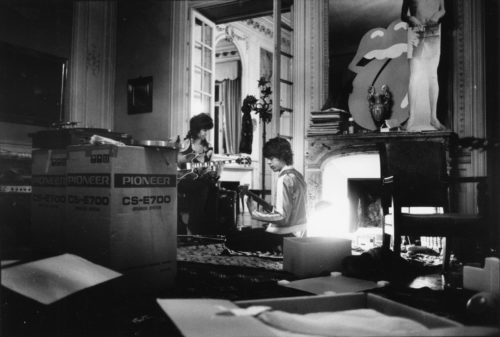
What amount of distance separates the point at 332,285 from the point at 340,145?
226cm

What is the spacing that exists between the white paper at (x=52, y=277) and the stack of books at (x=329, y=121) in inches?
124

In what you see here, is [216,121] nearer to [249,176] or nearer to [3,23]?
[249,176]

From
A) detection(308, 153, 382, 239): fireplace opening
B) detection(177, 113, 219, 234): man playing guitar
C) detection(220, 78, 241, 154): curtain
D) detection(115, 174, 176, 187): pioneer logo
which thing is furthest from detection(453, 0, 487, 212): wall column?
detection(220, 78, 241, 154): curtain

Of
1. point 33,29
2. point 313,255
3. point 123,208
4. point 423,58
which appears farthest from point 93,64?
point 313,255

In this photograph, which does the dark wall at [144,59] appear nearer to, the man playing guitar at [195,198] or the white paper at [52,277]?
the man playing guitar at [195,198]

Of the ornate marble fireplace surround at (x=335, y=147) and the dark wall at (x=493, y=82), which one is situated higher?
the dark wall at (x=493, y=82)

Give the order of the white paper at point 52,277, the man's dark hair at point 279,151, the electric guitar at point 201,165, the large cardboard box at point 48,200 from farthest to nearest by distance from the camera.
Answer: the electric guitar at point 201,165, the man's dark hair at point 279,151, the large cardboard box at point 48,200, the white paper at point 52,277

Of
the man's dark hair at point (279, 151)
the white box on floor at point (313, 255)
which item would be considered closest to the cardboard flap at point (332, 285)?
the white box on floor at point (313, 255)

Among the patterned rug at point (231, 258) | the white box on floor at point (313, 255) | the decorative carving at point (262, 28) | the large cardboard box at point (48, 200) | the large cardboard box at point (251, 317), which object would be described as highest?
the decorative carving at point (262, 28)

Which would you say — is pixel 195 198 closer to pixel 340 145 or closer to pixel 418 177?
pixel 340 145

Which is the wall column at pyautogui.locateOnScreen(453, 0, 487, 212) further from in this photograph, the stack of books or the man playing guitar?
the man playing guitar

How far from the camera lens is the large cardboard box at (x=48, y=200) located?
6.33ft

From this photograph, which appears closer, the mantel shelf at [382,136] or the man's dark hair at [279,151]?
the man's dark hair at [279,151]

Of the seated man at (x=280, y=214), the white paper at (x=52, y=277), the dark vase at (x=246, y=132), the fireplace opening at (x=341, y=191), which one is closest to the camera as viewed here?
the white paper at (x=52, y=277)
